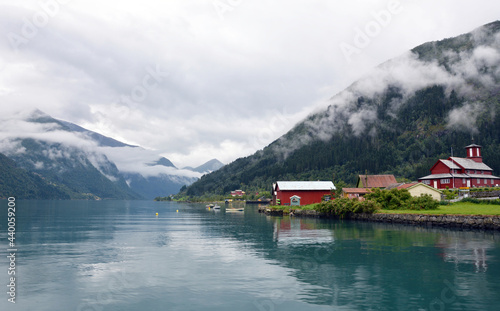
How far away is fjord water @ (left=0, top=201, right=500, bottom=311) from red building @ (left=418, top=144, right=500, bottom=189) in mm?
55950

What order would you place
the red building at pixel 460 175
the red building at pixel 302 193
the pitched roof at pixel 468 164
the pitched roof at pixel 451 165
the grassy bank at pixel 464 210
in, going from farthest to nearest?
the red building at pixel 302 193, the pitched roof at pixel 468 164, the pitched roof at pixel 451 165, the red building at pixel 460 175, the grassy bank at pixel 464 210

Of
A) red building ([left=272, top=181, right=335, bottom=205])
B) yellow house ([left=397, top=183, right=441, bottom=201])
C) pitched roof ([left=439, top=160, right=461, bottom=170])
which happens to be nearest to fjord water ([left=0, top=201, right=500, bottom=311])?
yellow house ([left=397, top=183, right=441, bottom=201])

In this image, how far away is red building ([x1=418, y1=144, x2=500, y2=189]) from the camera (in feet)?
338

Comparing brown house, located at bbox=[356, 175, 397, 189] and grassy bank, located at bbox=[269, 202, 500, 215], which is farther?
brown house, located at bbox=[356, 175, 397, 189]

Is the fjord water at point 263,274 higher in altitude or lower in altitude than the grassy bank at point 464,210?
lower

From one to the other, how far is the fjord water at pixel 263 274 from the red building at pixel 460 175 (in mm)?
55950

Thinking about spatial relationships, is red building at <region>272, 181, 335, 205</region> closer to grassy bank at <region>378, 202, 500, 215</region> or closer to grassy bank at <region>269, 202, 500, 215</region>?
grassy bank at <region>269, 202, 500, 215</region>

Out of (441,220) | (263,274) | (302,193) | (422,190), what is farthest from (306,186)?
(263,274)

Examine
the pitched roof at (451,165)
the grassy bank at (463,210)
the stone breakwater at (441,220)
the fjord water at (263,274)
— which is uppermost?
the pitched roof at (451,165)

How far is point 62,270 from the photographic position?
34.0 meters

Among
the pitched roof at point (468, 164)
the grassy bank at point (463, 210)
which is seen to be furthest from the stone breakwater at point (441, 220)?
the pitched roof at point (468, 164)

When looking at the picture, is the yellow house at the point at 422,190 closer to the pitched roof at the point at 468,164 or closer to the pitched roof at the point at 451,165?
the pitched roof at the point at 451,165

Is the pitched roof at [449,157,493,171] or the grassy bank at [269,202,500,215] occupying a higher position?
the pitched roof at [449,157,493,171]

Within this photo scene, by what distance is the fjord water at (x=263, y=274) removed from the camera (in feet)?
79.4
